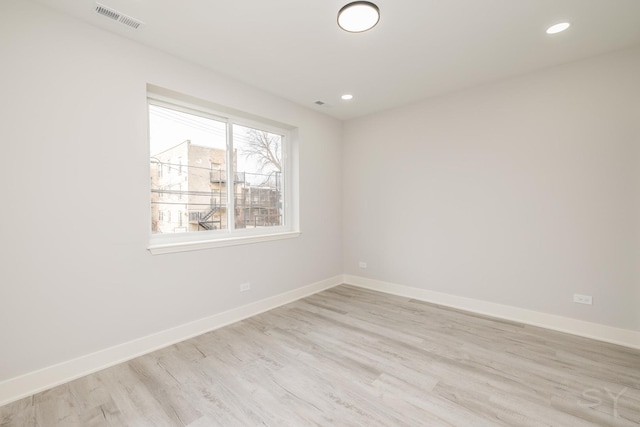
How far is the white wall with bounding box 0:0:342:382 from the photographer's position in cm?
194

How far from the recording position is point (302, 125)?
404cm

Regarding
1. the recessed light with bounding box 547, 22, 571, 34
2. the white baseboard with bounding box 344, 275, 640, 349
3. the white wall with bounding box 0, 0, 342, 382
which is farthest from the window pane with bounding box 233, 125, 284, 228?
the recessed light with bounding box 547, 22, 571, 34

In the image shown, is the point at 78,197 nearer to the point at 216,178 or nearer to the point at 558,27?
the point at 216,178

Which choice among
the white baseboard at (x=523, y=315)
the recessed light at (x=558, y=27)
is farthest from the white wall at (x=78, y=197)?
the recessed light at (x=558, y=27)

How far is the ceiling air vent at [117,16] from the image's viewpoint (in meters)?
2.05

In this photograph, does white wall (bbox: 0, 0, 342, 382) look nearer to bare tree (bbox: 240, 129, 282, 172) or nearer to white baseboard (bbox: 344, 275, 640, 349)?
bare tree (bbox: 240, 129, 282, 172)

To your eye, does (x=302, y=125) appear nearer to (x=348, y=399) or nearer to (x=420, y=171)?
(x=420, y=171)

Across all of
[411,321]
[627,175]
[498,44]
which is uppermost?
[498,44]

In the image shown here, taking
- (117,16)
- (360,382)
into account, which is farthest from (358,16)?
(360,382)

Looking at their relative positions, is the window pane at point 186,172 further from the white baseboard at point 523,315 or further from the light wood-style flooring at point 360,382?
the white baseboard at point 523,315

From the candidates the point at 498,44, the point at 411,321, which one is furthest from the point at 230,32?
the point at 411,321

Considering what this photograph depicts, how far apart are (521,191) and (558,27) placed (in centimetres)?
156

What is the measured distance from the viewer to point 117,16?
2137 millimetres

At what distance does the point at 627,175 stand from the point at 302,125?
355cm
